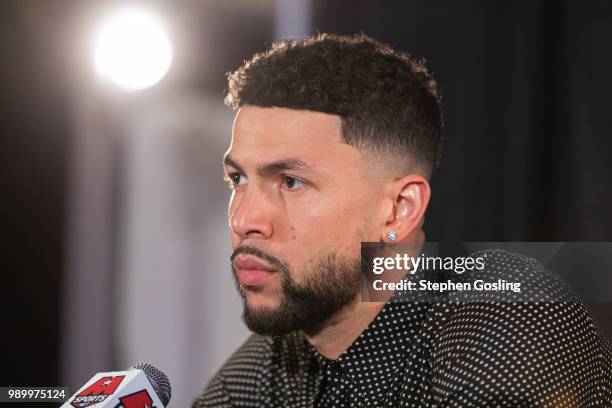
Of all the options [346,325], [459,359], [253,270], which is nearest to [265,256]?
[253,270]

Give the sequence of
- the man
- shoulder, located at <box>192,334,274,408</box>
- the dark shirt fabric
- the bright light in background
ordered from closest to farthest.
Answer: the dark shirt fabric → the man → shoulder, located at <box>192,334,274,408</box> → the bright light in background

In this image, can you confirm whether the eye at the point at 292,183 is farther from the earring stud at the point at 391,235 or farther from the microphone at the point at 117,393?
the microphone at the point at 117,393

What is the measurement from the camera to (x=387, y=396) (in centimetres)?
170

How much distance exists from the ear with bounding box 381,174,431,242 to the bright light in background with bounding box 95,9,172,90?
3.04ft

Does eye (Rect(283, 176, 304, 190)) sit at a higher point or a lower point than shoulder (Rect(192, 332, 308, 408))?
higher

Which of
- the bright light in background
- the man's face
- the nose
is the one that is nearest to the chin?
the man's face

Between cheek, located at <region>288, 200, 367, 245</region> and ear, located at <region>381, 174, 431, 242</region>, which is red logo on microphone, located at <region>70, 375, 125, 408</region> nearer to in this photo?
cheek, located at <region>288, 200, 367, 245</region>

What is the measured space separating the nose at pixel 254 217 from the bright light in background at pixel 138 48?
0.72 m

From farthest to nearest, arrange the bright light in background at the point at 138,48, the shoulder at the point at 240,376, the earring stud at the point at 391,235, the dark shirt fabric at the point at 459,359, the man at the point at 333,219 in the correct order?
the bright light in background at the point at 138,48
the shoulder at the point at 240,376
the earring stud at the point at 391,235
the man at the point at 333,219
the dark shirt fabric at the point at 459,359

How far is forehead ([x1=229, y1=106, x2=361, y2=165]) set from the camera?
1.81m

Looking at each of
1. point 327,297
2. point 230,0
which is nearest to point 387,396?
point 327,297

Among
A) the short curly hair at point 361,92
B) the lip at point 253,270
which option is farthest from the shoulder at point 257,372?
the short curly hair at point 361,92

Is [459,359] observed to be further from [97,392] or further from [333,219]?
[97,392]

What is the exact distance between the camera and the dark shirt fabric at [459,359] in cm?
143
